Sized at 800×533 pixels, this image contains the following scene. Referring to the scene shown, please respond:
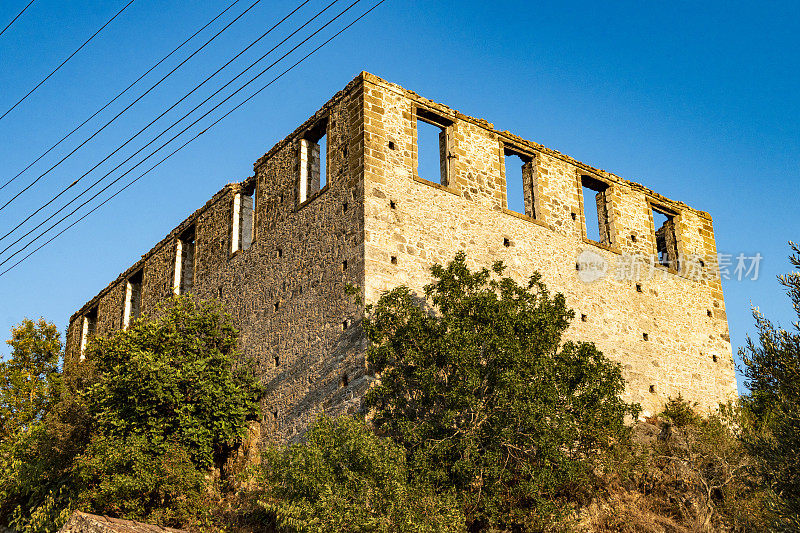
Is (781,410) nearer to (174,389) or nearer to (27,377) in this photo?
(174,389)

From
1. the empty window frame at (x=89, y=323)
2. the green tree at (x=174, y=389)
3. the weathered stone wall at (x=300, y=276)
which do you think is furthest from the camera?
the empty window frame at (x=89, y=323)


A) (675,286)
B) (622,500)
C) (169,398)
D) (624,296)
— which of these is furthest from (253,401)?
(675,286)

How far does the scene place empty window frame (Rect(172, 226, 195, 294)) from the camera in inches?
1047

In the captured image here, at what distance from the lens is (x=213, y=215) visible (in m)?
25.6

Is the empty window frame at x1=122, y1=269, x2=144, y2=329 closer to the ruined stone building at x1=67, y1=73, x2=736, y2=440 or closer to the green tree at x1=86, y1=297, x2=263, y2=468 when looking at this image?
the ruined stone building at x1=67, y1=73, x2=736, y2=440

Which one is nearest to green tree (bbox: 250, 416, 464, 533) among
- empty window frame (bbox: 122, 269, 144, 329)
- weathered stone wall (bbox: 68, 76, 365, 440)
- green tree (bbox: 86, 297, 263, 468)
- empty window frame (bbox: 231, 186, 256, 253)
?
weathered stone wall (bbox: 68, 76, 365, 440)

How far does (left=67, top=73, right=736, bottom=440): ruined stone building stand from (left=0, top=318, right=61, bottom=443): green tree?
4.51 metres

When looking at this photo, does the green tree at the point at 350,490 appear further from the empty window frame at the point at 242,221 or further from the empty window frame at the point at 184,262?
the empty window frame at the point at 184,262

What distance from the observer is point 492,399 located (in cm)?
1628

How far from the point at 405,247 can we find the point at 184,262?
34.3 feet

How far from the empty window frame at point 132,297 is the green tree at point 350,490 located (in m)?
15.5

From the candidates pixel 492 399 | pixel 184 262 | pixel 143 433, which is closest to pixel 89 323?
pixel 184 262

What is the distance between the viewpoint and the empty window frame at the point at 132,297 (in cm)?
2948

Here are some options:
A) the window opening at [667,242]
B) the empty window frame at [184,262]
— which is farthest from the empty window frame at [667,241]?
the empty window frame at [184,262]
